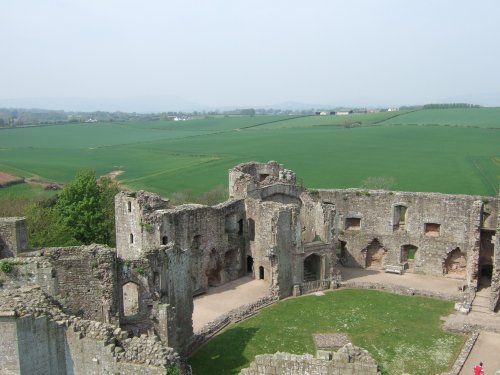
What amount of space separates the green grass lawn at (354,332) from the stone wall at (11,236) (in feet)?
29.0

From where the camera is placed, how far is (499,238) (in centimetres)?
2947

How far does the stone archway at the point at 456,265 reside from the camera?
35.2 meters

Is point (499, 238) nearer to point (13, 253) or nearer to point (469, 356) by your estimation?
point (469, 356)

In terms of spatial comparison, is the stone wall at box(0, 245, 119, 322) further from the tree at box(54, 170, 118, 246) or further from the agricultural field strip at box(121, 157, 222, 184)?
the agricultural field strip at box(121, 157, 222, 184)

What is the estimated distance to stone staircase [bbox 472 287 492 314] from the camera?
94.9 ft

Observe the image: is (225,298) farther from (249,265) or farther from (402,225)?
(402,225)

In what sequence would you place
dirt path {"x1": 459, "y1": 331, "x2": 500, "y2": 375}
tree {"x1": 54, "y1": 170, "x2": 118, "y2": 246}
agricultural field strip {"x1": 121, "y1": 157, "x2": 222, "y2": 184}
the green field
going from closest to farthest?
dirt path {"x1": 459, "y1": 331, "x2": 500, "y2": 375}, tree {"x1": 54, "y1": 170, "x2": 118, "y2": 246}, the green field, agricultural field strip {"x1": 121, "y1": 157, "x2": 222, "y2": 184}

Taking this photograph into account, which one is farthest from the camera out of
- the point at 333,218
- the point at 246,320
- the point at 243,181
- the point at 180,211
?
the point at 243,181

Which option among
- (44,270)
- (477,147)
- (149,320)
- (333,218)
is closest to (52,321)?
(44,270)

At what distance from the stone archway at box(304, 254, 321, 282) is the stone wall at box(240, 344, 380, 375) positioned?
64.2 feet

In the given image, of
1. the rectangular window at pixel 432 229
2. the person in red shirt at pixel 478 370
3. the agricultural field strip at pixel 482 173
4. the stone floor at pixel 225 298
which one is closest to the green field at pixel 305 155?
the agricultural field strip at pixel 482 173

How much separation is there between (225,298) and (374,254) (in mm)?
12033

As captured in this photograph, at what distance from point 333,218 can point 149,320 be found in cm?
1519

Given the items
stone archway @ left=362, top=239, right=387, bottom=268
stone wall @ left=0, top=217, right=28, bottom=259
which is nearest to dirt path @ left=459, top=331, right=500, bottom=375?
stone archway @ left=362, top=239, right=387, bottom=268
